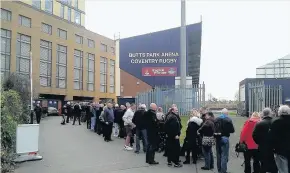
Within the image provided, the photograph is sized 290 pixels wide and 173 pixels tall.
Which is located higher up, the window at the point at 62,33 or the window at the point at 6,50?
the window at the point at 62,33

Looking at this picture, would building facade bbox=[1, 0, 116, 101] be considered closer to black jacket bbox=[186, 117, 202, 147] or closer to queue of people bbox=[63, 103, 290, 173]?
queue of people bbox=[63, 103, 290, 173]

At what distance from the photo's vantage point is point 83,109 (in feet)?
86.4

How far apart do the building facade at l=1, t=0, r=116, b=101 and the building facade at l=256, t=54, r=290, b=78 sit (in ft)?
89.9

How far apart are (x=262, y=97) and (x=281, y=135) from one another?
36.3 ft

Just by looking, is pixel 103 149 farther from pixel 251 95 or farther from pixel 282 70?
pixel 282 70

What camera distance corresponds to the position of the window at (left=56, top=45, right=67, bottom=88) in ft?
183

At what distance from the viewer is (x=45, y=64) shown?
53.7 m

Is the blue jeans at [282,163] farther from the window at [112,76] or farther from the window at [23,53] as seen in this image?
the window at [112,76]

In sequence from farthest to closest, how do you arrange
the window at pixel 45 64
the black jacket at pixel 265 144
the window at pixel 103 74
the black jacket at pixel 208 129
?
the window at pixel 103 74
the window at pixel 45 64
the black jacket at pixel 208 129
the black jacket at pixel 265 144

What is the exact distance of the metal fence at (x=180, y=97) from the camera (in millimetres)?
18389

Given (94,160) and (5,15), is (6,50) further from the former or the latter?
(94,160)

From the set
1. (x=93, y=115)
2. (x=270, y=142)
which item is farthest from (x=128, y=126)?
(x=270, y=142)

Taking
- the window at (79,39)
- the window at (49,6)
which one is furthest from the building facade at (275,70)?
the window at (49,6)

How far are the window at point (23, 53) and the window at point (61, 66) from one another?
19.8 ft
